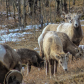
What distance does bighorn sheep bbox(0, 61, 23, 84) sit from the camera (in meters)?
4.78

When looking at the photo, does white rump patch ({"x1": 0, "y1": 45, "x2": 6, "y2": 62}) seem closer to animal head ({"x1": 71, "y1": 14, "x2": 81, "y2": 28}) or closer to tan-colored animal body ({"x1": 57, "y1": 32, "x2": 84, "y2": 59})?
tan-colored animal body ({"x1": 57, "y1": 32, "x2": 84, "y2": 59})

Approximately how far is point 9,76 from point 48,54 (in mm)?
2089

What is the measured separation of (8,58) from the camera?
5.46 metres

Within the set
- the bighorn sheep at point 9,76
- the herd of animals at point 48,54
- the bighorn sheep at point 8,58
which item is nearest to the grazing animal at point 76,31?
the herd of animals at point 48,54

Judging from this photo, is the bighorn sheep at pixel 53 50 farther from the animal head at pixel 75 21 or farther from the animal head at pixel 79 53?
the animal head at pixel 75 21

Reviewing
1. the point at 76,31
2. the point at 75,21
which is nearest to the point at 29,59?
the point at 76,31


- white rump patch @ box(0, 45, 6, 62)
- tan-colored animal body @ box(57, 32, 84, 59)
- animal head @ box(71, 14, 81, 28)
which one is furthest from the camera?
animal head @ box(71, 14, 81, 28)

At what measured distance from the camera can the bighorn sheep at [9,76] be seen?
478cm

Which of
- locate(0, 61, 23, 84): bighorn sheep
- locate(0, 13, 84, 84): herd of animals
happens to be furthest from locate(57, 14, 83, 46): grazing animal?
locate(0, 61, 23, 84): bighorn sheep

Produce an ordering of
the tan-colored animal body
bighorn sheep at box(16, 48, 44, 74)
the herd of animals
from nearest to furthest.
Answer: the herd of animals, the tan-colored animal body, bighorn sheep at box(16, 48, 44, 74)

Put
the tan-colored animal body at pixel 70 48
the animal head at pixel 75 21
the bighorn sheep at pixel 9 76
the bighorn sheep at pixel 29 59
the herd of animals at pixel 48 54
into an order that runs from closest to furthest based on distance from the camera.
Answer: the bighorn sheep at pixel 9 76 < the herd of animals at pixel 48 54 < the tan-colored animal body at pixel 70 48 < the bighorn sheep at pixel 29 59 < the animal head at pixel 75 21

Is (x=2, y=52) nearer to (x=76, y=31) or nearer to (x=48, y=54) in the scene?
(x=48, y=54)

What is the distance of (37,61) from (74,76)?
113 inches

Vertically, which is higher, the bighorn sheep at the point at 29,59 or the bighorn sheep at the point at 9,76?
the bighorn sheep at the point at 9,76
